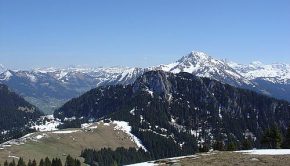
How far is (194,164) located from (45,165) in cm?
14864

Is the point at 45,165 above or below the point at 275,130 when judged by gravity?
below

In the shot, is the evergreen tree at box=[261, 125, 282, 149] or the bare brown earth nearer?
the bare brown earth

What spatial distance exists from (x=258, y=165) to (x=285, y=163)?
3372mm

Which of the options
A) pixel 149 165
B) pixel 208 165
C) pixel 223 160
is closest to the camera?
pixel 208 165

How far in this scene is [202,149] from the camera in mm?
188250

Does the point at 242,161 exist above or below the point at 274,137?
below

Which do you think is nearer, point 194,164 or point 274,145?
point 194,164

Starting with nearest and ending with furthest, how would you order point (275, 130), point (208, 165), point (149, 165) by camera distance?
1. point (208, 165)
2. point (149, 165)
3. point (275, 130)

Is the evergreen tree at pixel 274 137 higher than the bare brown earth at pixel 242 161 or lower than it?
higher

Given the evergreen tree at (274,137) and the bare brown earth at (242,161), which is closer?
the bare brown earth at (242,161)

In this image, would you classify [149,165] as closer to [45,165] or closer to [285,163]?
[285,163]

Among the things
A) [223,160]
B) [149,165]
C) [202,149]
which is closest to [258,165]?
[223,160]

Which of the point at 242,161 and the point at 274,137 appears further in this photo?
the point at 274,137

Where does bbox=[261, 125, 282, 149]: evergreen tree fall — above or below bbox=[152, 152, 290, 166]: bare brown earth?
above
